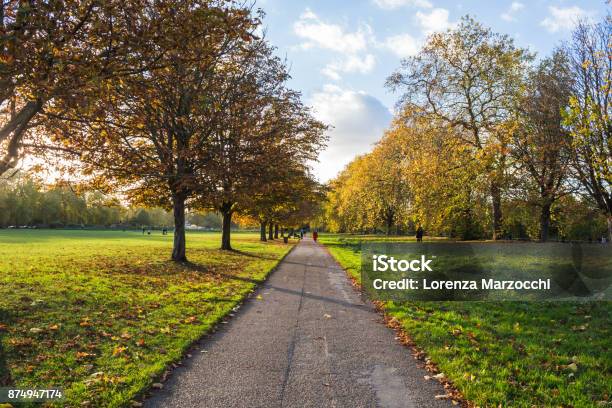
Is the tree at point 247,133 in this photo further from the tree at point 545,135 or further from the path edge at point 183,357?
the tree at point 545,135

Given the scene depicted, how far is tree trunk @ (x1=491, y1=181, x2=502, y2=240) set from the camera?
21756 mm

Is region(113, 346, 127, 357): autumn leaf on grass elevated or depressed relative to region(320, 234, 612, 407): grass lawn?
depressed

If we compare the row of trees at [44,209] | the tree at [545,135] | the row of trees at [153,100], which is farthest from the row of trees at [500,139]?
the row of trees at [44,209]

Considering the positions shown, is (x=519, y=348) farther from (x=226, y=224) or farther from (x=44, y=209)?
(x=44, y=209)

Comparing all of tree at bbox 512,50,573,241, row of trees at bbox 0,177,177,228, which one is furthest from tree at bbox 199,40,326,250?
row of trees at bbox 0,177,177,228

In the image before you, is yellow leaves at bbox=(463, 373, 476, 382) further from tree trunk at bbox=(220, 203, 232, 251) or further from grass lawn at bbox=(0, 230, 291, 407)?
tree trunk at bbox=(220, 203, 232, 251)

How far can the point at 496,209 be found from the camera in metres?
22.9

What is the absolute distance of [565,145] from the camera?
17766 mm

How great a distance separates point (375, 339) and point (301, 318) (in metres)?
2.02

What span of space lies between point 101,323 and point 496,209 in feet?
69.4

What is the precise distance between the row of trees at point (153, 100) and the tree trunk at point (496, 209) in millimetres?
10922

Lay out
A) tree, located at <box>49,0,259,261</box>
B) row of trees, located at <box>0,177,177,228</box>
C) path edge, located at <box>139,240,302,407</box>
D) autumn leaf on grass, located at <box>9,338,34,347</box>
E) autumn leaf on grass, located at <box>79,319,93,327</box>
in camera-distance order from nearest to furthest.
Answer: path edge, located at <box>139,240,302,407</box>
autumn leaf on grass, located at <box>9,338,34,347</box>
autumn leaf on grass, located at <box>79,319,93,327</box>
tree, located at <box>49,0,259,261</box>
row of trees, located at <box>0,177,177,228</box>

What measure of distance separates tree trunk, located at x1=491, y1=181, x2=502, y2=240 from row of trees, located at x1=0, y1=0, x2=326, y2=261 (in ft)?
35.8

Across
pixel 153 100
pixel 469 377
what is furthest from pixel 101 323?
pixel 153 100
